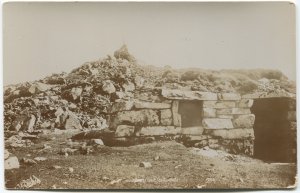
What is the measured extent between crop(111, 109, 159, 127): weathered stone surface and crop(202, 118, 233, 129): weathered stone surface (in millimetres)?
196

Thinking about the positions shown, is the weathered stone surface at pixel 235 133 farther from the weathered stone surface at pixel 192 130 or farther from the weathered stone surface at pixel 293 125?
the weathered stone surface at pixel 293 125

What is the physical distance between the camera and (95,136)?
1.81 metres

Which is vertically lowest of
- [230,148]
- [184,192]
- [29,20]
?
[184,192]

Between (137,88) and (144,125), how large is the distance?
0.15 meters

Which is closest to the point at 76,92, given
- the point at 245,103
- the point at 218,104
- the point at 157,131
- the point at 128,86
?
the point at 128,86

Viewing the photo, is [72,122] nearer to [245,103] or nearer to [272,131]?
[245,103]

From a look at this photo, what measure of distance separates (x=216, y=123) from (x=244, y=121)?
11cm

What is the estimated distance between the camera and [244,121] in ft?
5.98

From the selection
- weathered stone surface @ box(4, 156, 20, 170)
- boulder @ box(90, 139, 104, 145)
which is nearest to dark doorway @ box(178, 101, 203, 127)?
boulder @ box(90, 139, 104, 145)

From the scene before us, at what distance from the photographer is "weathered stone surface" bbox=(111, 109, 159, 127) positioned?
5.97 ft

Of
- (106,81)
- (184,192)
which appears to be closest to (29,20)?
(106,81)

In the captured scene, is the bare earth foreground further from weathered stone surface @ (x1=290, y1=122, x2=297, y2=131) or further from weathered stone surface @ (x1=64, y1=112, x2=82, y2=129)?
weathered stone surface @ (x1=290, y1=122, x2=297, y2=131)

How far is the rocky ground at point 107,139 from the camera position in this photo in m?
1.80

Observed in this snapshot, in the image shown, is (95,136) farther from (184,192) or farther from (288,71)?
(288,71)
